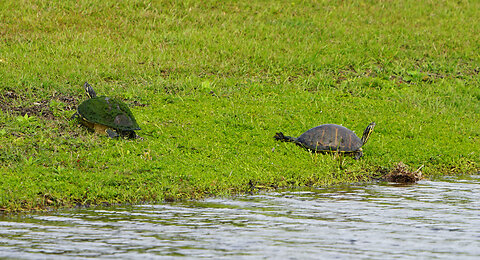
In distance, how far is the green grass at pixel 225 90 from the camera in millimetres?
10070

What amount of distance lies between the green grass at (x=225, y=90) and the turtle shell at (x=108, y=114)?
37cm

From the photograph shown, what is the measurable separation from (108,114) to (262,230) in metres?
5.57

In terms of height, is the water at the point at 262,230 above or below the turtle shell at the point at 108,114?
below

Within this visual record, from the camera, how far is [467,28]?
2508 centimetres

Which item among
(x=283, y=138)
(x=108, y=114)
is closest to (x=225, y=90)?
(x=283, y=138)

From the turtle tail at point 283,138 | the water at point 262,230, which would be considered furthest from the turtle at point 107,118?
the water at point 262,230

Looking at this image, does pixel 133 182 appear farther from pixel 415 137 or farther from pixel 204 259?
pixel 415 137

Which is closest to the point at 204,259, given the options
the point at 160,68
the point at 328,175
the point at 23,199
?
the point at 23,199

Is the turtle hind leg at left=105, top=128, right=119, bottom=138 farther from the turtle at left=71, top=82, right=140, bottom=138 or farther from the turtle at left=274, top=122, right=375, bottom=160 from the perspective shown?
the turtle at left=274, top=122, right=375, bottom=160

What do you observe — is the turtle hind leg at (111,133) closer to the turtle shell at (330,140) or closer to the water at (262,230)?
the water at (262,230)

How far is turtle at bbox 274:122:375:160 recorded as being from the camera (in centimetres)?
1228

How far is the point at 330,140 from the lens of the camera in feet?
40.4

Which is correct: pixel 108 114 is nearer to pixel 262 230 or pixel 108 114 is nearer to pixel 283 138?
pixel 283 138

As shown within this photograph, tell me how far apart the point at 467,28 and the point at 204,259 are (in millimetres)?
22081
